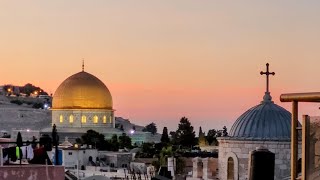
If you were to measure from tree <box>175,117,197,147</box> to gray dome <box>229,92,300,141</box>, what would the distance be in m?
53.1

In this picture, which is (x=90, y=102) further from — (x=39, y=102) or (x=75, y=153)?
(x=39, y=102)

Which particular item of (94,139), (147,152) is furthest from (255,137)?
(94,139)

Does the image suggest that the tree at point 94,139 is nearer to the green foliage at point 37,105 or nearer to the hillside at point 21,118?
the hillside at point 21,118

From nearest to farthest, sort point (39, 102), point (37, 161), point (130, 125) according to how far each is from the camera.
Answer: point (37, 161), point (130, 125), point (39, 102)

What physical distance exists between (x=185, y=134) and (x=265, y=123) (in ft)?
182

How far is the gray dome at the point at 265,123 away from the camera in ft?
68.2

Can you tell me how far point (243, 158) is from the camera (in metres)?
20.6

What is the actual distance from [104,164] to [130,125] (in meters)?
46.6

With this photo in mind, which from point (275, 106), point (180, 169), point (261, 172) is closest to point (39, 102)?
point (180, 169)

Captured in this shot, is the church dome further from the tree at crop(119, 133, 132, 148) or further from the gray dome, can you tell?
the tree at crop(119, 133, 132, 148)

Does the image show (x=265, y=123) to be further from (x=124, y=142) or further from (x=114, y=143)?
(x=124, y=142)

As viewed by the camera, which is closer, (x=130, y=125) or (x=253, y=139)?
(x=253, y=139)

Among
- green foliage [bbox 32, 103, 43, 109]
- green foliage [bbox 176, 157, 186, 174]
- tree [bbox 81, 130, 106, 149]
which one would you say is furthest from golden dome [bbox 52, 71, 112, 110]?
→ green foliage [bbox 32, 103, 43, 109]

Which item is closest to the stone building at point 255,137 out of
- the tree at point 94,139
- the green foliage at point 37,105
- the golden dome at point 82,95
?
the tree at point 94,139
